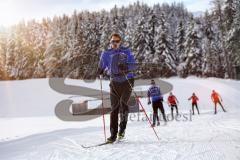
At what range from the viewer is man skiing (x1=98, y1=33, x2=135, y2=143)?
6.77 meters

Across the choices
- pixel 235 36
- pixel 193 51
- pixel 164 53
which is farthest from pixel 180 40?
pixel 235 36

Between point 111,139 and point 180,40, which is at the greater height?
point 180,40

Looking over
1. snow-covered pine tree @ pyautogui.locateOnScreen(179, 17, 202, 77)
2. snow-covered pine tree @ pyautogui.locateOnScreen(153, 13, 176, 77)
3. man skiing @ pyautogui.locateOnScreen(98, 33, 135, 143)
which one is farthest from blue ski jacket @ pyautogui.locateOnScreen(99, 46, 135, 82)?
snow-covered pine tree @ pyautogui.locateOnScreen(179, 17, 202, 77)

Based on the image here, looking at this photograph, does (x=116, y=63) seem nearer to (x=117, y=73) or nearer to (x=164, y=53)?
(x=117, y=73)

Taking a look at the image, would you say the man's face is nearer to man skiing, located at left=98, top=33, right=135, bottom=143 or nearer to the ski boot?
man skiing, located at left=98, top=33, right=135, bottom=143

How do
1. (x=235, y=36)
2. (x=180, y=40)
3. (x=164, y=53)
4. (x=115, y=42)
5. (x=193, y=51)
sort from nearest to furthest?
(x=115, y=42), (x=235, y=36), (x=164, y=53), (x=193, y=51), (x=180, y=40)

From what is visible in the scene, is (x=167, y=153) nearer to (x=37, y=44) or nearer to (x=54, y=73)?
(x=54, y=73)

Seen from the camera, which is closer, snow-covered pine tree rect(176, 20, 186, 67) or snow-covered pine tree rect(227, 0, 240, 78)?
snow-covered pine tree rect(227, 0, 240, 78)

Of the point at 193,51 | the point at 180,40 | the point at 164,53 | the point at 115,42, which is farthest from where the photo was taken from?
the point at 180,40

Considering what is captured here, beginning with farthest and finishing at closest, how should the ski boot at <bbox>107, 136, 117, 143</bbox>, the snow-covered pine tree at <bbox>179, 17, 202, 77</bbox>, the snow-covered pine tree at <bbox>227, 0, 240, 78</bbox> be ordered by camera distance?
the snow-covered pine tree at <bbox>179, 17, 202, 77</bbox>
the snow-covered pine tree at <bbox>227, 0, 240, 78</bbox>
the ski boot at <bbox>107, 136, 117, 143</bbox>

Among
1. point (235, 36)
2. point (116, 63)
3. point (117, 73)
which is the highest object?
point (235, 36)

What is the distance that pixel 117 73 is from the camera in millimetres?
6789

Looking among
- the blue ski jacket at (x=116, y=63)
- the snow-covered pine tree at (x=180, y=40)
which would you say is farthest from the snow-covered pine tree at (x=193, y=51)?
the blue ski jacket at (x=116, y=63)

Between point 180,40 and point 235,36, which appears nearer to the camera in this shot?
point 235,36
